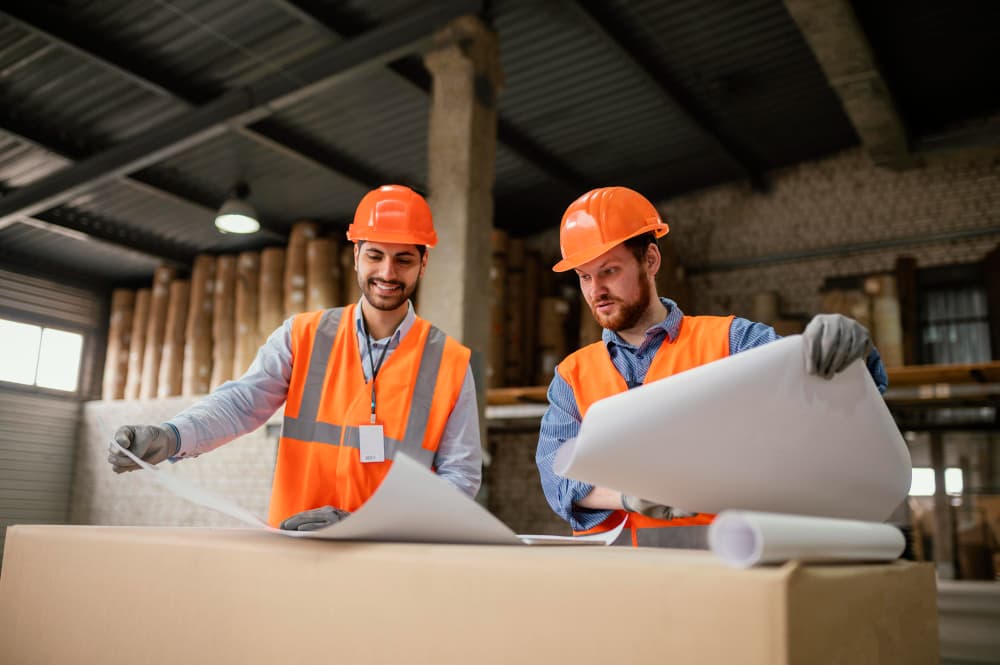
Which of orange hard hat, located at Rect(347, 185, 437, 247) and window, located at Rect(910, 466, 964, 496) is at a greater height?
orange hard hat, located at Rect(347, 185, 437, 247)

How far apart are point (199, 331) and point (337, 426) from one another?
997cm

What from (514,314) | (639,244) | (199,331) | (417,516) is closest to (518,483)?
(514,314)

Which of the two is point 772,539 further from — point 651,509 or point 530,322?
point 530,322

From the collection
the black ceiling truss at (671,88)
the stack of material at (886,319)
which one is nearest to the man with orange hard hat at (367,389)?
the black ceiling truss at (671,88)

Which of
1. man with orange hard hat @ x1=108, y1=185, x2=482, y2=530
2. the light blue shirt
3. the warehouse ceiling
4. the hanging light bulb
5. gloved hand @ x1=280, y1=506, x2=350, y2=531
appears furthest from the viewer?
the hanging light bulb

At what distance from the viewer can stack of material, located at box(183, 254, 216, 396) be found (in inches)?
452

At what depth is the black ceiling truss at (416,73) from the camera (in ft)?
24.2

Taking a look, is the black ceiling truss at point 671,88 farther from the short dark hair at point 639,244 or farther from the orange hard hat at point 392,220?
the short dark hair at point 639,244

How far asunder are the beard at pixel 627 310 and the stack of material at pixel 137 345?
11.7 metres

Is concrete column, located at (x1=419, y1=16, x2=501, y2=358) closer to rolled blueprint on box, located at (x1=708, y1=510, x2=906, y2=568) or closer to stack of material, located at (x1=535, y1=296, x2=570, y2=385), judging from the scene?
stack of material, located at (x1=535, y1=296, x2=570, y2=385)

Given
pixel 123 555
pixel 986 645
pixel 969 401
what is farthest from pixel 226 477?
pixel 123 555

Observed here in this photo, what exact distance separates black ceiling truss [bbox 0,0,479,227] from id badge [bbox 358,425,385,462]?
5.18 m

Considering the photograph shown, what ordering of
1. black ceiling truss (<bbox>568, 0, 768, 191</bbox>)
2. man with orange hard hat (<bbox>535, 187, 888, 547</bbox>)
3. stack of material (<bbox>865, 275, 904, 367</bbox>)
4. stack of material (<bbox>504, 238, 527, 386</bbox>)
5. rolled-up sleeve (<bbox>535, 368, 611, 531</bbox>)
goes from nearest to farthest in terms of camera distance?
1. rolled-up sleeve (<bbox>535, 368, 611, 531</bbox>)
2. man with orange hard hat (<bbox>535, 187, 888, 547</bbox>)
3. black ceiling truss (<bbox>568, 0, 768, 191</bbox>)
4. stack of material (<bbox>865, 275, 904, 367</bbox>)
5. stack of material (<bbox>504, 238, 527, 386</bbox>)

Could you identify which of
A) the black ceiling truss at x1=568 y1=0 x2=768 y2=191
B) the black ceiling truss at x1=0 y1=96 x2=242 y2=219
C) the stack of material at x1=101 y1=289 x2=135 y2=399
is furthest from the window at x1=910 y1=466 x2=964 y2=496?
the stack of material at x1=101 y1=289 x2=135 y2=399
